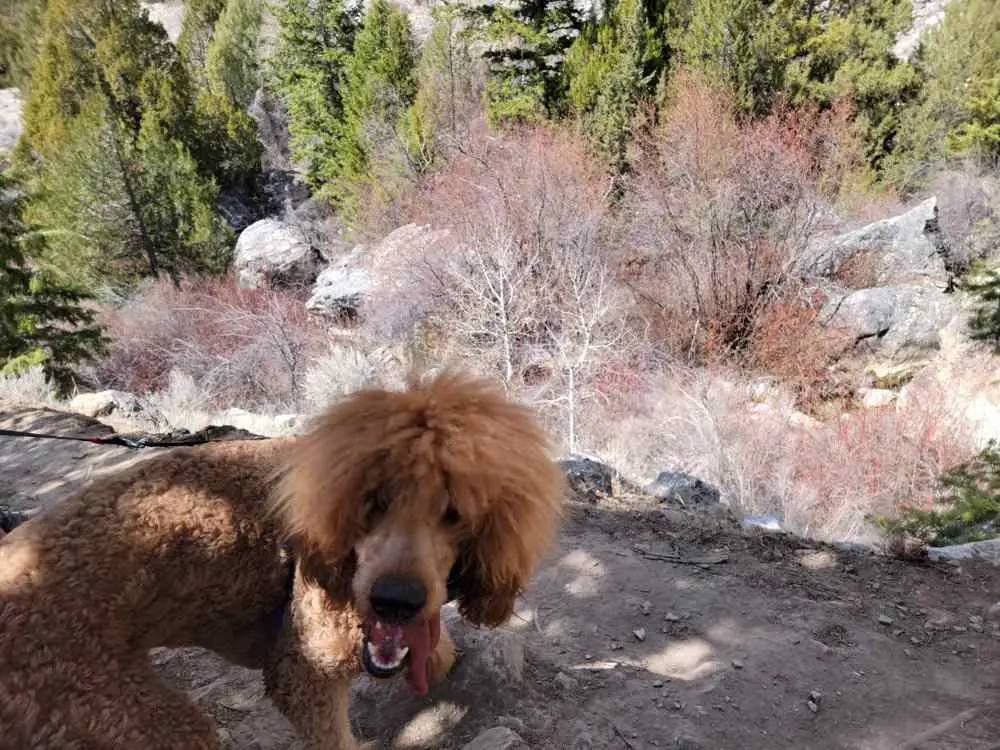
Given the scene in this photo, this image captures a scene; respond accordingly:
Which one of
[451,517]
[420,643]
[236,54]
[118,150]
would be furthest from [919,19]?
[420,643]

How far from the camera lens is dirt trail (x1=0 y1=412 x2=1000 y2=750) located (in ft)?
7.66

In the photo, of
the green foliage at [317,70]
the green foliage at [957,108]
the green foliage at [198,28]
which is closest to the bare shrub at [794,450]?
the green foliage at [957,108]

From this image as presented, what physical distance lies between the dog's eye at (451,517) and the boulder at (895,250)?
15915mm

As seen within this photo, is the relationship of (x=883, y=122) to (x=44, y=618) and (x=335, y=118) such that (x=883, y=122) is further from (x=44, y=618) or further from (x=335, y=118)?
(x=44, y=618)

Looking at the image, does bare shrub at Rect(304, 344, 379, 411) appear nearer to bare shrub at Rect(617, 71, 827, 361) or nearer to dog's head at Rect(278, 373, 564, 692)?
bare shrub at Rect(617, 71, 827, 361)

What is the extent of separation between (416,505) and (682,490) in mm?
4180

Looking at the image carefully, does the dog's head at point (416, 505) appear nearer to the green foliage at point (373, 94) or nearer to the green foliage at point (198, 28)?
the green foliage at point (373, 94)

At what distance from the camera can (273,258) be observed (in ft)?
67.3

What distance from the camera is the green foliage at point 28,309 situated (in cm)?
905

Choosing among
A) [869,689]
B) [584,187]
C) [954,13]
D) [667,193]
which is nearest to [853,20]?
[954,13]

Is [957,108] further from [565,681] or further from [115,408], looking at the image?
[115,408]

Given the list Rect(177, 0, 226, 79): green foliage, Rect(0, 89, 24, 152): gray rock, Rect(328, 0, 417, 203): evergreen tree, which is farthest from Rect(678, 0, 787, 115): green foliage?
Rect(0, 89, 24, 152): gray rock

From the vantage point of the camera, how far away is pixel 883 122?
1981 centimetres

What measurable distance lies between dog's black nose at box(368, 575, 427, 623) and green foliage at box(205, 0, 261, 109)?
32.5 m
